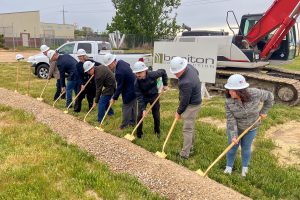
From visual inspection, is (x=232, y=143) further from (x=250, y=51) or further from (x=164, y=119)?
(x=250, y=51)

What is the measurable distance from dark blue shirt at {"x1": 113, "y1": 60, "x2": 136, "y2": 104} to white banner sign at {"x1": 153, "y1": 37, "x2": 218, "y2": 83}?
3.76 m

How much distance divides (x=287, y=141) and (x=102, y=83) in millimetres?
4344

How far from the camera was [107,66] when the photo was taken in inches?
318

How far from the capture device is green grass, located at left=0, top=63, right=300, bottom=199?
5070 mm

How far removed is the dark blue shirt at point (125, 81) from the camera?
7.44m

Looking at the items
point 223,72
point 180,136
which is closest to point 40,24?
point 223,72

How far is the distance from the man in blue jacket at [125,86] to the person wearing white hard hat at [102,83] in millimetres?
330

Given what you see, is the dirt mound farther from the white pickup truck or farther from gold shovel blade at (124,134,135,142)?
the white pickup truck

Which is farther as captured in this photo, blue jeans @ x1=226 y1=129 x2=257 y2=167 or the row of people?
blue jeans @ x1=226 y1=129 x2=257 y2=167

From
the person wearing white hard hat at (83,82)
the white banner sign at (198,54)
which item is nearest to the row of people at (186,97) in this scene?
the person wearing white hard hat at (83,82)

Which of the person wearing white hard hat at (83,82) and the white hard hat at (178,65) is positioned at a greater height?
the white hard hat at (178,65)

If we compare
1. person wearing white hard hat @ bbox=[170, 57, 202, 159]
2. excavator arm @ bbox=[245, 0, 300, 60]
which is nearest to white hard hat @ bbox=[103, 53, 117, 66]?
person wearing white hard hat @ bbox=[170, 57, 202, 159]

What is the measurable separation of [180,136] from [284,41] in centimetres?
658

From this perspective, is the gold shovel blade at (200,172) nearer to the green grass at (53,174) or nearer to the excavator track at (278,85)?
the green grass at (53,174)
